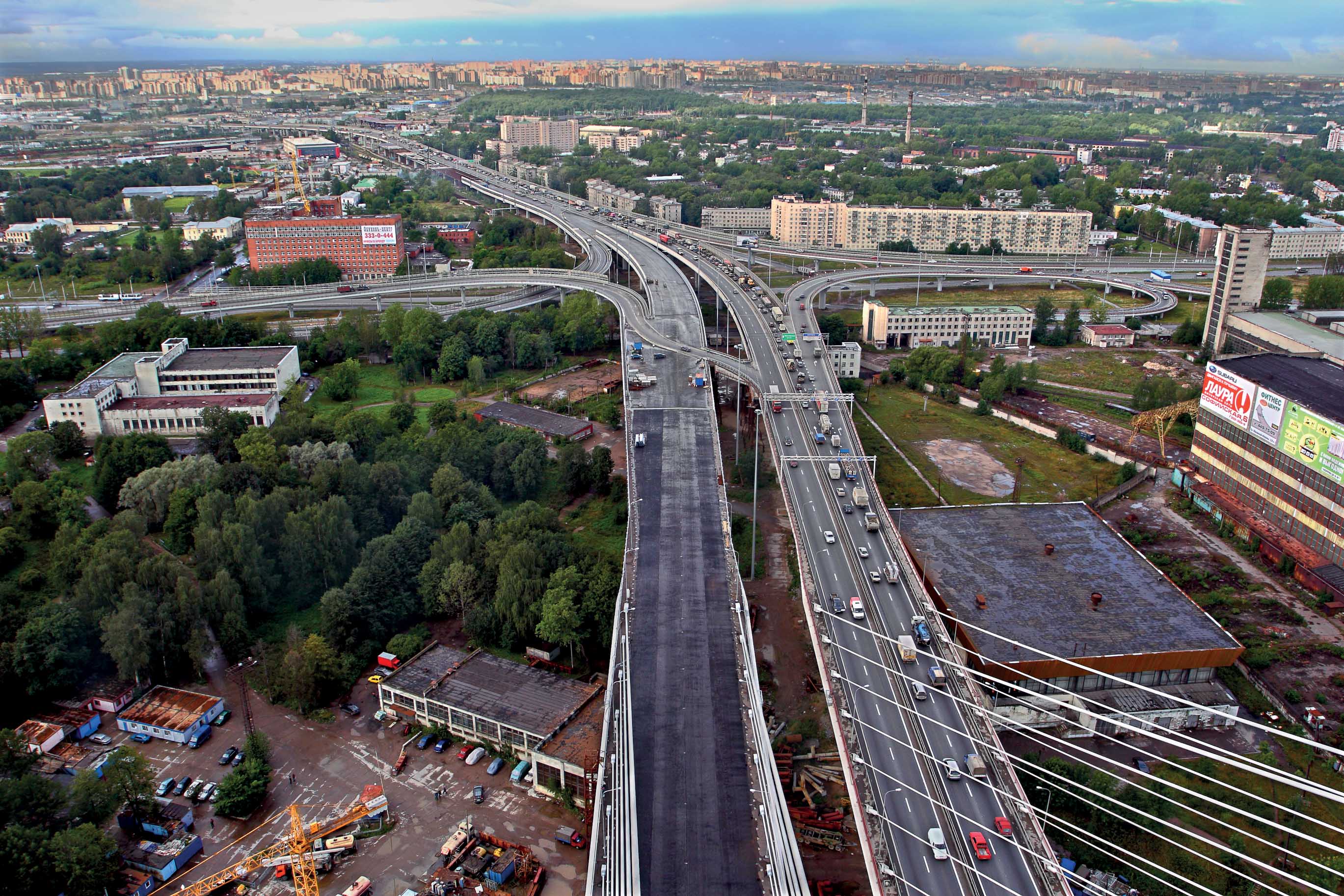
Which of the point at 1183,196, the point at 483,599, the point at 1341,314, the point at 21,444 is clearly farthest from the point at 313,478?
the point at 1183,196

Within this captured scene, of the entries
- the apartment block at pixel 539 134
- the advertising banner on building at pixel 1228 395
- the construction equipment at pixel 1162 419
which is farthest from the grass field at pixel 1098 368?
the apartment block at pixel 539 134

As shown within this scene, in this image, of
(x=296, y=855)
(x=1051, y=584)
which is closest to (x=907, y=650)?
(x=1051, y=584)

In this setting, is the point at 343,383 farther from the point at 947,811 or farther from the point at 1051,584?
the point at 947,811

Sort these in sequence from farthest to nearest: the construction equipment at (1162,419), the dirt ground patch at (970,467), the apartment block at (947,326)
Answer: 1. the apartment block at (947,326)
2. the construction equipment at (1162,419)
3. the dirt ground patch at (970,467)

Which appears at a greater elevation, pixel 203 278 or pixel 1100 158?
pixel 1100 158

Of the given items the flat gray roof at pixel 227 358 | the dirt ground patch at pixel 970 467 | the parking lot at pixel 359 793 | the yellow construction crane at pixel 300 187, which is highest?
the yellow construction crane at pixel 300 187

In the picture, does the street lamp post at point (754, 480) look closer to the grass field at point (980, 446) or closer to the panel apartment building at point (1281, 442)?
the grass field at point (980, 446)

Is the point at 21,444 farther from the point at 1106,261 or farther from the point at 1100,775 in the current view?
the point at 1106,261
